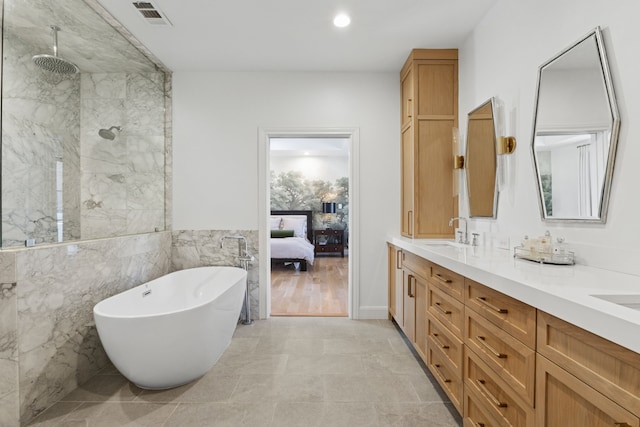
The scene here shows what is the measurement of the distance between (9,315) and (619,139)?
3.07 meters

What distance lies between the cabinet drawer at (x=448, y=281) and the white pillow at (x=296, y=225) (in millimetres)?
5329

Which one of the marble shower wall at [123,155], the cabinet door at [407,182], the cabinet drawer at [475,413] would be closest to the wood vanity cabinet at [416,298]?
the cabinet door at [407,182]

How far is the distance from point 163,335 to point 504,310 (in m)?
1.75

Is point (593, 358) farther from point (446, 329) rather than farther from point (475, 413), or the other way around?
point (446, 329)

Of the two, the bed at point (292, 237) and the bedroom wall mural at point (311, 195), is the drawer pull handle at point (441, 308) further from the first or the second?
the bedroom wall mural at point (311, 195)

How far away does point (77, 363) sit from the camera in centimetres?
207

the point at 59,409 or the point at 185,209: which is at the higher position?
the point at 185,209

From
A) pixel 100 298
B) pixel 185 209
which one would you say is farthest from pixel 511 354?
pixel 185 209

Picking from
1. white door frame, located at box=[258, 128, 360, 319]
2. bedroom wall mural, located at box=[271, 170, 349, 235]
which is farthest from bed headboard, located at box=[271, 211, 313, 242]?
white door frame, located at box=[258, 128, 360, 319]

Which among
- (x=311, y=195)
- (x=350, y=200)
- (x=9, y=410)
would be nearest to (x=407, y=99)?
(x=350, y=200)

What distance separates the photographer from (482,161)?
2400 mm

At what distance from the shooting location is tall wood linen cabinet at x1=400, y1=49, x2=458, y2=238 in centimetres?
286

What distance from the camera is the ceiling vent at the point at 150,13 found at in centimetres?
226

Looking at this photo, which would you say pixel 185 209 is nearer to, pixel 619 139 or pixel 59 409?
pixel 59 409
